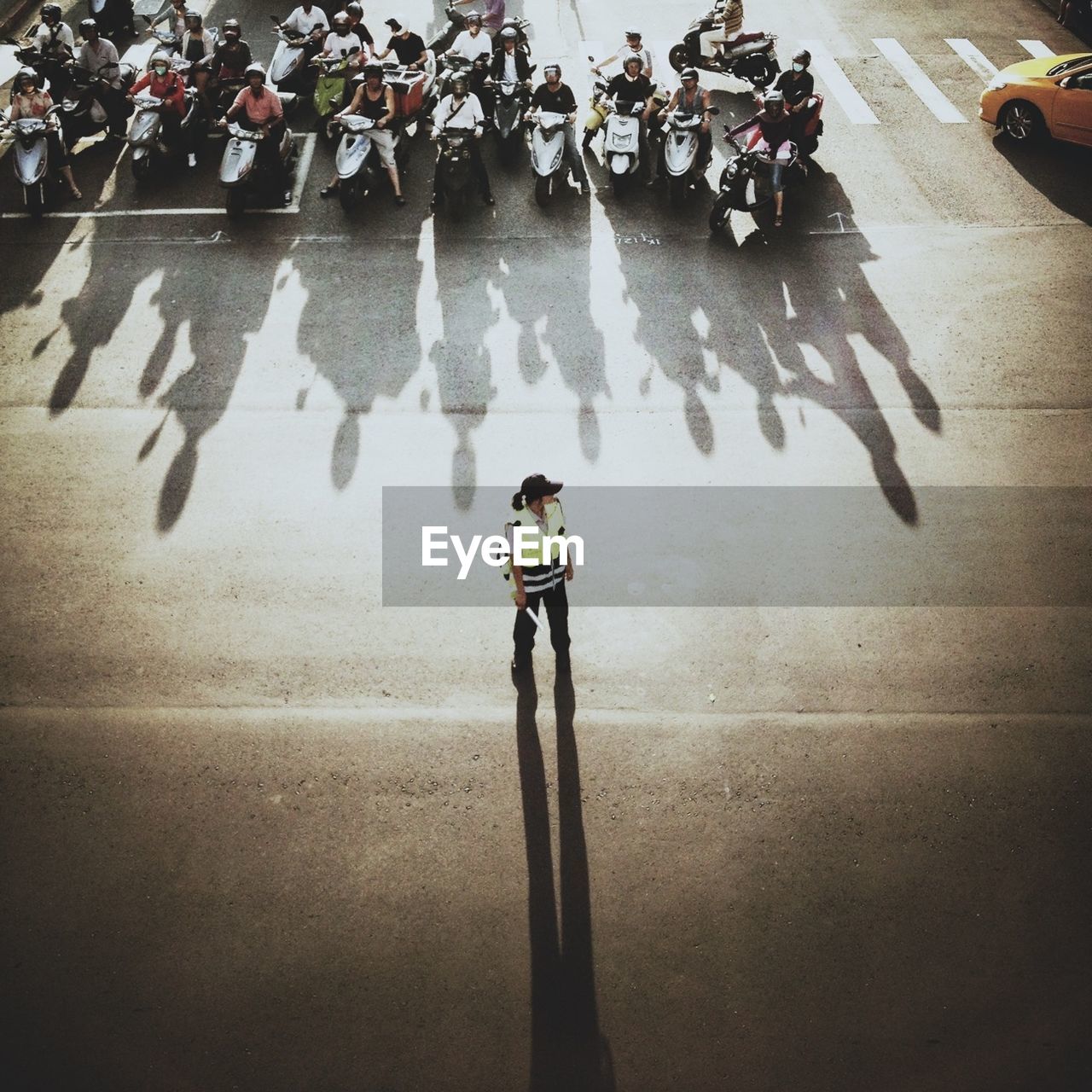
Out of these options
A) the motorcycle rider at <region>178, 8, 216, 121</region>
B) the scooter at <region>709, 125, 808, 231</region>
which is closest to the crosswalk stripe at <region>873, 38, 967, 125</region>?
the scooter at <region>709, 125, 808, 231</region>

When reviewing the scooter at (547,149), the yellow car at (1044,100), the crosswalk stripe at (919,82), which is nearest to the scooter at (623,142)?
the scooter at (547,149)

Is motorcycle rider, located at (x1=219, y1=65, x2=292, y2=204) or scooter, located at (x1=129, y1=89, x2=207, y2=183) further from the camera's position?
scooter, located at (x1=129, y1=89, x2=207, y2=183)

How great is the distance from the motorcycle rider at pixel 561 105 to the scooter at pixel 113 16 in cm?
989

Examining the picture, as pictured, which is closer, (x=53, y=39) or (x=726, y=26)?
(x=53, y=39)

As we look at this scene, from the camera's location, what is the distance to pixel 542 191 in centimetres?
1321

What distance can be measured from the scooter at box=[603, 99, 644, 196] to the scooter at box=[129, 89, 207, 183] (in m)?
6.63

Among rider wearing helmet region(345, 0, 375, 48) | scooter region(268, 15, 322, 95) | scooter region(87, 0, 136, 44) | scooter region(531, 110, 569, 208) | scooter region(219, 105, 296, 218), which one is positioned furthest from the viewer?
scooter region(87, 0, 136, 44)

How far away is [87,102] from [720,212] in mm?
10548

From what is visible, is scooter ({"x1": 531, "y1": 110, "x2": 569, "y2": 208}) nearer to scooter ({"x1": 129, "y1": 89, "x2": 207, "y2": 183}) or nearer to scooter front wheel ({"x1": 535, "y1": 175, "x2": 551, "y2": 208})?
scooter front wheel ({"x1": 535, "y1": 175, "x2": 551, "y2": 208})

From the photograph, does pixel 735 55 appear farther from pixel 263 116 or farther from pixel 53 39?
pixel 53 39

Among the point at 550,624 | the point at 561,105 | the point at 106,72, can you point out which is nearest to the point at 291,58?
the point at 106,72

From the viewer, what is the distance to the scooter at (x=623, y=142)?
13.1 metres

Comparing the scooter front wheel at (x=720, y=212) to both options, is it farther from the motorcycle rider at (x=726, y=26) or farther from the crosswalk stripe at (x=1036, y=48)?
the crosswalk stripe at (x=1036, y=48)

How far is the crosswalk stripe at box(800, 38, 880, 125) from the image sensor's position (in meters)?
15.3
